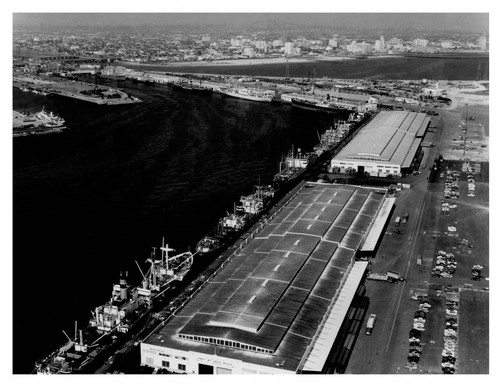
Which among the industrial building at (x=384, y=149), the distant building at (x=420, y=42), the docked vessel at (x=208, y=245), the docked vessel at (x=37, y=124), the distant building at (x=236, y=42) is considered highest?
the distant building at (x=420, y=42)

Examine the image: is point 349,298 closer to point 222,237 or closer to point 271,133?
point 222,237

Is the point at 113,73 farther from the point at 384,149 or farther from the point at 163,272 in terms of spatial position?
the point at 163,272

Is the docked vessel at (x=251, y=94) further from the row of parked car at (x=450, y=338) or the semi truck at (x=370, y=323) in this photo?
the semi truck at (x=370, y=323)

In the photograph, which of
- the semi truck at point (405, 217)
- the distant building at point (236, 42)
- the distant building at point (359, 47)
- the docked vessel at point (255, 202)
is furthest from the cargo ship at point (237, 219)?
the distant building at point (359, 47)

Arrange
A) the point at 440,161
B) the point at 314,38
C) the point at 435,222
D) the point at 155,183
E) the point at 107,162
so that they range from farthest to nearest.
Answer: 1. the point at 314,38
2. the point at 440,161
3. the point at 107,162
4. the point at 155,183
5. the point at 435,222

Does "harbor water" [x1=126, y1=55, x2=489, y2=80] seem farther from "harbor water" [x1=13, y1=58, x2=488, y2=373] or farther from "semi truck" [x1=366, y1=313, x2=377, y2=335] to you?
"semi truck" [x1=366, y1=313, x2=377, y2=335]

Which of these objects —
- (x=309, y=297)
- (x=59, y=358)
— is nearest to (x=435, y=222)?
(x=309, y=297)
